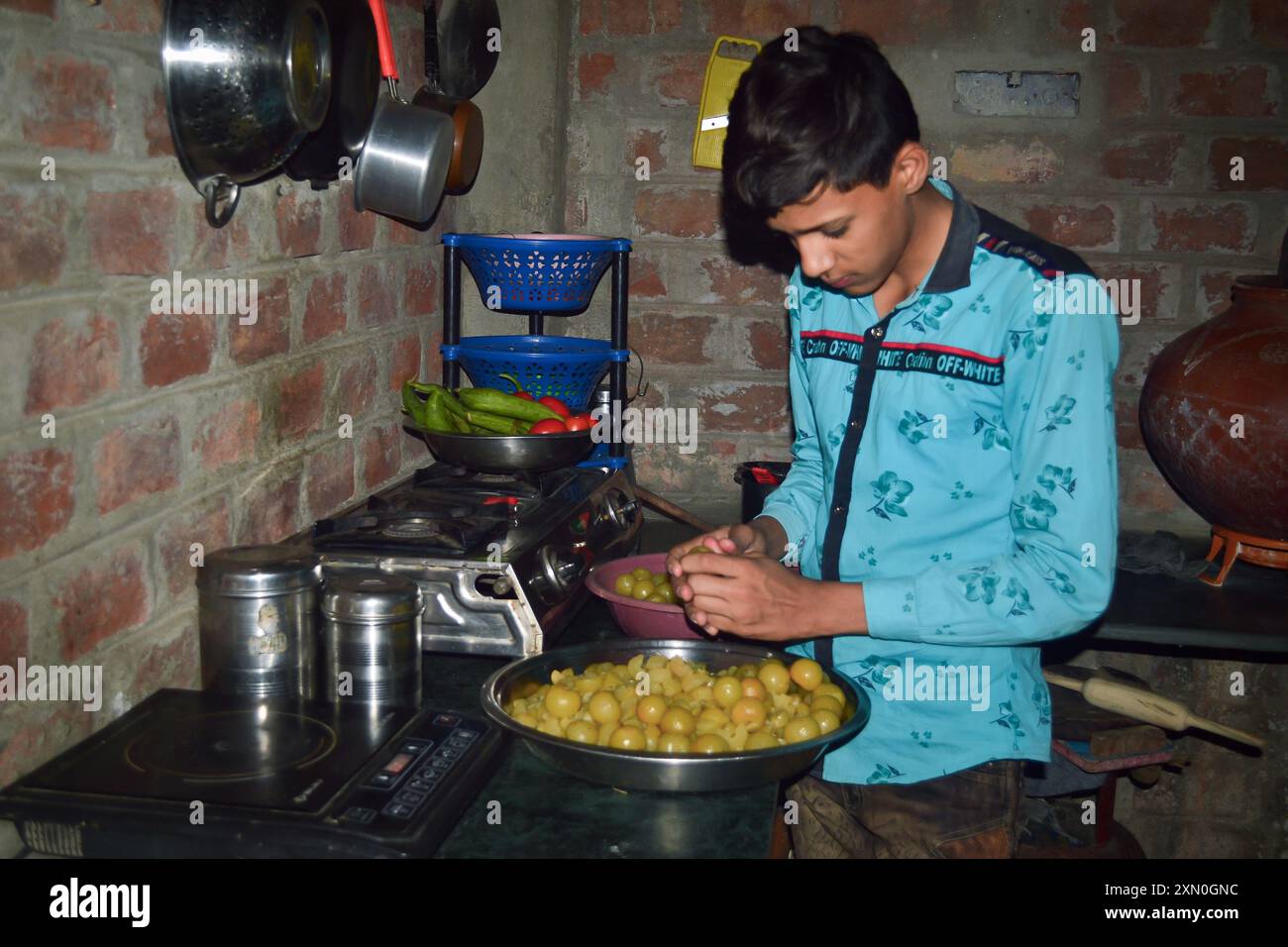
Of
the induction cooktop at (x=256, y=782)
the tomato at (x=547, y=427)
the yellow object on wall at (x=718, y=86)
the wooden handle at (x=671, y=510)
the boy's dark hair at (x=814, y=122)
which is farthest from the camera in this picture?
the yellow object on wall at (x=718, y=86)

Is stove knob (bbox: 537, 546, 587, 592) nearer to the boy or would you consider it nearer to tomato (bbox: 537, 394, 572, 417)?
the boy

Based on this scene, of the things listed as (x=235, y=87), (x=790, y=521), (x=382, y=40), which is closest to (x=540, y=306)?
(x=382, y=40)

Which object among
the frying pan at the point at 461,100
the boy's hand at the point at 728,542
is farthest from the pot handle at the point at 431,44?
the boy's hand at the point at 728,542

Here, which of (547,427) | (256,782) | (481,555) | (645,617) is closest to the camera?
(256,782)

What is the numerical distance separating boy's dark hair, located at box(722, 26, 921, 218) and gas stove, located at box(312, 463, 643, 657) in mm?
635

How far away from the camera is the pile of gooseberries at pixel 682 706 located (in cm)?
140

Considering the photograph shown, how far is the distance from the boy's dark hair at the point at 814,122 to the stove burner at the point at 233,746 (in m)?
0.80

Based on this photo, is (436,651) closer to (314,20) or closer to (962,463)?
(962,463)

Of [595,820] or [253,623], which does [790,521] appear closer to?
[595,820]

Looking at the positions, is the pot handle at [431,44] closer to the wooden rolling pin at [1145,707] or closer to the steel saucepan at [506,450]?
the steel saucepan at [506,450]

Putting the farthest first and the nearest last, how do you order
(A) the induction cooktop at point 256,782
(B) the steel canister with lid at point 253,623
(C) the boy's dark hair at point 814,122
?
(B) the steel canister with lid at point 253,623, (C) the boy's dark hair at point 814,122, (A) the induction cooktop at point 256,782

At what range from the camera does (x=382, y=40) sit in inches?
76.3

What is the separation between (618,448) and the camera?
2.51 meters

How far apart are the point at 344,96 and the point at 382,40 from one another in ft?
0.46
